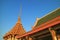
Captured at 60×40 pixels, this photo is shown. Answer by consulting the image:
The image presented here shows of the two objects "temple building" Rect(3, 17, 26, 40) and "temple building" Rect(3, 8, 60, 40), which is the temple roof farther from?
"temple building" Rect(3, 8, 60, 40)

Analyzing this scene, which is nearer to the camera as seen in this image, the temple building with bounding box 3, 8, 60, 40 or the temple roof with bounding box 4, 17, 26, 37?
the temple building with bounding box 3, 8, 60, 40

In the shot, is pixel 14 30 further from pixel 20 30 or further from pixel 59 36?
pixel 59 36

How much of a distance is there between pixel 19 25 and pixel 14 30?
69.7 inches

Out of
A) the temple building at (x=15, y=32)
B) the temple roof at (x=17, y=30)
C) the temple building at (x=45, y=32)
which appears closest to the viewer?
the temple building at (x=45, y=32)

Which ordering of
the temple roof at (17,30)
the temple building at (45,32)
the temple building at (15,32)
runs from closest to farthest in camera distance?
1. the temple building at (45,32)
2. the temple building at (15,32)
3. the temple roof at (17,30)

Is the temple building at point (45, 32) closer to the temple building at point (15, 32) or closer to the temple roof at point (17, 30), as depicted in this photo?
the temple building at point (15, 32)

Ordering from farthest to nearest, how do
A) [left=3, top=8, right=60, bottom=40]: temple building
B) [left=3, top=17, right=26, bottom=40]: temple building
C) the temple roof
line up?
the temple roof → [left=3, top=17, right=26, bottom=40]: temple building → [left=3, top=8, right=60, bottom=40]: temple building

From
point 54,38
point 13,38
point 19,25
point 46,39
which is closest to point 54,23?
point 54,38

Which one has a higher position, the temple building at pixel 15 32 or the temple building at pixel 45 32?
the temple building at pixel 15 32

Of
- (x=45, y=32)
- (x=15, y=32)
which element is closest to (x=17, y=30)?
(x=15, y=32)

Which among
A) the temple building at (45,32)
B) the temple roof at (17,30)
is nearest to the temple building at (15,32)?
the temple roof at (17,30)

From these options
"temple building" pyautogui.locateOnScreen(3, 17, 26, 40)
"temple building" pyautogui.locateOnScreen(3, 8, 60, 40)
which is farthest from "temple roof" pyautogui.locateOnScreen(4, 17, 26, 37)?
"temple building" pyautogui.locateOnScreen(3, 8, 60, 40)

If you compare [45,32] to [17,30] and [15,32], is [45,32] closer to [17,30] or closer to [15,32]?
[15,32]

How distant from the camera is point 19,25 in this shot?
83.9 feet
